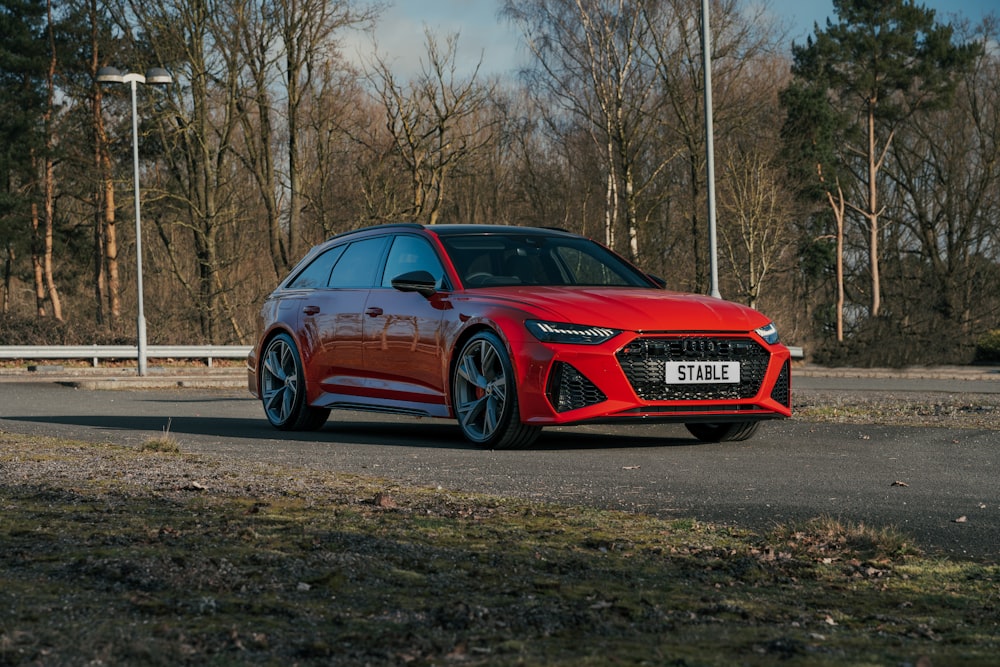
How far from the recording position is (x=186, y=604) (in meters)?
3.81

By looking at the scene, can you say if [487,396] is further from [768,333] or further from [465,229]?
[768,333]

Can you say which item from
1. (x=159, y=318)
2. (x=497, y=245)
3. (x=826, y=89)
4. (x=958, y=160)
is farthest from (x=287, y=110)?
(x=497, y=245)

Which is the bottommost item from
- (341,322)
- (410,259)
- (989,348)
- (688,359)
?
(989,348)

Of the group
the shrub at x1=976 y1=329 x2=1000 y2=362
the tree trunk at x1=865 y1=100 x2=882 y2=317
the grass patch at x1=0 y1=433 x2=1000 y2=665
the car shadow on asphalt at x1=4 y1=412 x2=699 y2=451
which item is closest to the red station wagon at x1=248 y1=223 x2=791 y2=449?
the car shadow on asphalt at x1=4 y1=412 x2=699 y2=451

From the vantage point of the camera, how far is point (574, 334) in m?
8.89

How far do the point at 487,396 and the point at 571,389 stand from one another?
785mm

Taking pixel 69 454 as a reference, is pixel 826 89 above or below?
above

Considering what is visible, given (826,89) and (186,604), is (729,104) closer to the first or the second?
(826,89)

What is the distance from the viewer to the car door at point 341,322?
10828 millimetres

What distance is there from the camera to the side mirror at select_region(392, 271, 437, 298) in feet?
32.7

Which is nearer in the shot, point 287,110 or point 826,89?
point 287,110

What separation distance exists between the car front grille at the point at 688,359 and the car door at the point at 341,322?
8.72ft

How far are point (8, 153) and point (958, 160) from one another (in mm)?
33710

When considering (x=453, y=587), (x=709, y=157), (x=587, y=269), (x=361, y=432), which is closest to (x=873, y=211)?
(x=709, y=157)
